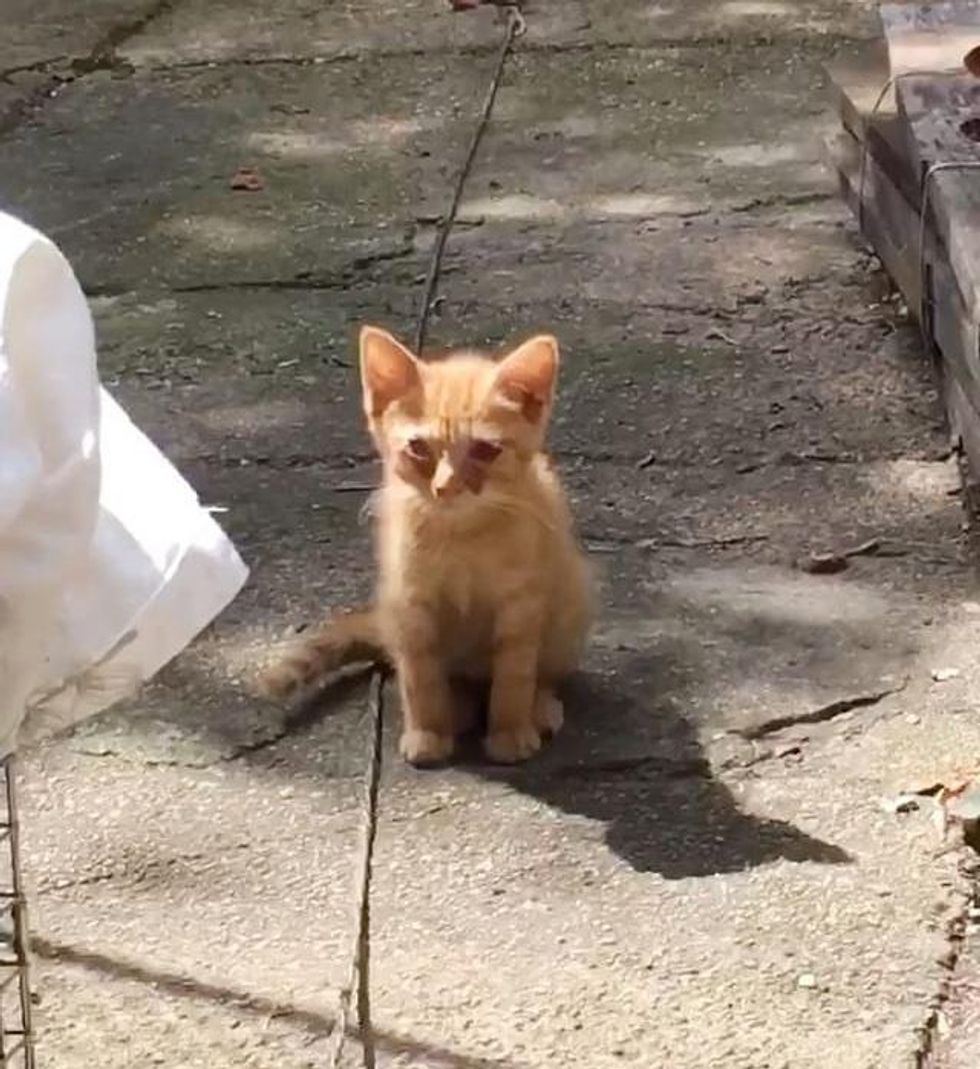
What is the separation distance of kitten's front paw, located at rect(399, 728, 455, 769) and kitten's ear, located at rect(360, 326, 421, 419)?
1.39 feet

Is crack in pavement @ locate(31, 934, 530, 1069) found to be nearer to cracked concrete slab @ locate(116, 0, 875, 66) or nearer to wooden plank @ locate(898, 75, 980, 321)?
wooden plank @ locate(898, 75, 980, 321)

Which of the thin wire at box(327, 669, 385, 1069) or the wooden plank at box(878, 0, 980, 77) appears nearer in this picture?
the thin wire at box(327, 669, 385, 1069)

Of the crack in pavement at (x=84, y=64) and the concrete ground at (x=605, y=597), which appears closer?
the concrete ground at (x=605, y=597)

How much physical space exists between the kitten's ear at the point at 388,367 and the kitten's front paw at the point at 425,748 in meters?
0.42

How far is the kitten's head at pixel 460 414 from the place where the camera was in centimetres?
265

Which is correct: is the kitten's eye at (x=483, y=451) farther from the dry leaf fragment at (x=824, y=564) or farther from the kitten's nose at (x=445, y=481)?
the dry leaf fragment at (x=824, y=564)

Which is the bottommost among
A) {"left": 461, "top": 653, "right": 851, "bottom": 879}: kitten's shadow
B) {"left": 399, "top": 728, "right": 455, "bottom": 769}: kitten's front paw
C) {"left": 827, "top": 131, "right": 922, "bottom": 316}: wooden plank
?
{"left": 827, "top": 131, "right": 922, "bottom": 316}: wooden plank

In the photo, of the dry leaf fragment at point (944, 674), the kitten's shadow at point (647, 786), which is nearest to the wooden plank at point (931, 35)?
the dry leaf fragment at point (944, 674)

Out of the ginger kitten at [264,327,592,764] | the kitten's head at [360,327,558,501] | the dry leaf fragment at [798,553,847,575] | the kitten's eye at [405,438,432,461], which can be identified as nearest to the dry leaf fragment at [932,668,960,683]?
the dry leaf fragment at [798,553,847,575]

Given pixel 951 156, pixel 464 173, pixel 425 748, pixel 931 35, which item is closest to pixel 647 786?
pixel 425 748

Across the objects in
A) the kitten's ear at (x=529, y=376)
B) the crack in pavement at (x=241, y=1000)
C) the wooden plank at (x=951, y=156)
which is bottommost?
the crack in pavement at (x=241, y=1000)

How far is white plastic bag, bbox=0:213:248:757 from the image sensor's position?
148cm

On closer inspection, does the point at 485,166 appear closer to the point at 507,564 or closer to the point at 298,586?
the point at 298,586

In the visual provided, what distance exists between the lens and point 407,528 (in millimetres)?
2734
